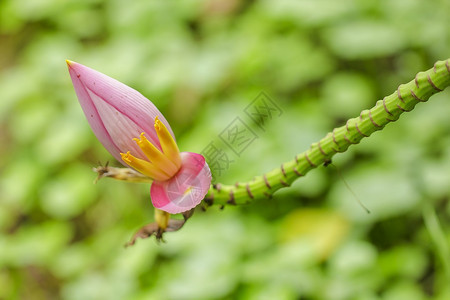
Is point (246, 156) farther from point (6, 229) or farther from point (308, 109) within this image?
point (6, 229)

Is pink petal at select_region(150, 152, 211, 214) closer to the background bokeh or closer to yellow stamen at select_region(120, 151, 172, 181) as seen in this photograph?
yellow stamen at select_region(120, 151, 172, 181)

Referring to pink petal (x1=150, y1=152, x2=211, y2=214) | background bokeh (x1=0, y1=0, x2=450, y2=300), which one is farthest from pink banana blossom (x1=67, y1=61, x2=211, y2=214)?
background bokeh (x1=0, y1=0, x2=450, y2=300)

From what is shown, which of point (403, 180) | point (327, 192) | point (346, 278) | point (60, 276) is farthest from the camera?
point (60, 276)

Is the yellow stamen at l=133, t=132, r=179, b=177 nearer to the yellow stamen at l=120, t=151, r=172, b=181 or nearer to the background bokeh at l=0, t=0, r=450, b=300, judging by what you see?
the yellow stamen at l=120, t=151, r=172, b=181

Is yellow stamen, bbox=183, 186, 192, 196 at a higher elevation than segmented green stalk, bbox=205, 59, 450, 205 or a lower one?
higher

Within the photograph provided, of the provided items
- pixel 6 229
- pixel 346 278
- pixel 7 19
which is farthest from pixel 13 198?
pixel 346 278

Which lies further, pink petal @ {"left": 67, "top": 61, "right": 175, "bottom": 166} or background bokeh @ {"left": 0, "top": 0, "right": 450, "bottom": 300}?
background bokeh @ {"left": 0, "top": 0, "right": 450, "bottom": 300}

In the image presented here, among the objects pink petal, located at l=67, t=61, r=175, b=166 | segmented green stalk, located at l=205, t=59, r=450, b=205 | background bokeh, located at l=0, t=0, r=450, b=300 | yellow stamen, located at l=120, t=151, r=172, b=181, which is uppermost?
background bokeh, located at l=0, t=0, r=450, b=300

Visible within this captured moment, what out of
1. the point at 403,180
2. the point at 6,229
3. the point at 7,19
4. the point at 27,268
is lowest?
the point at 403,180
